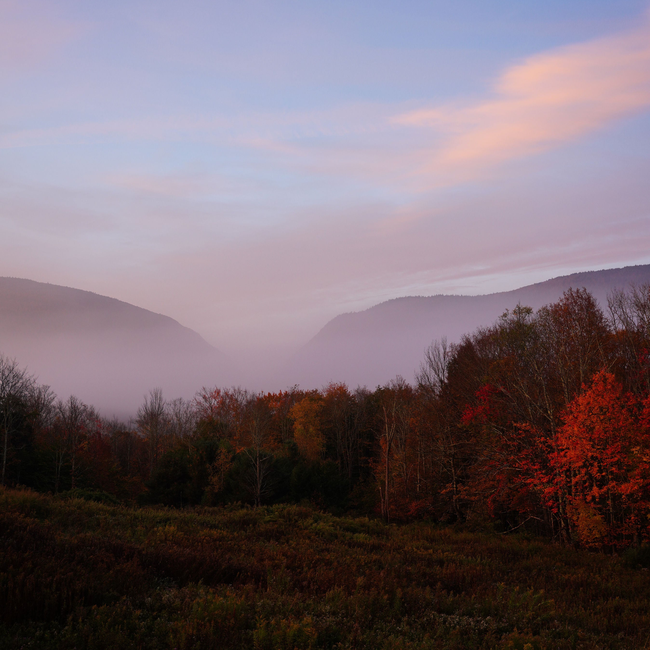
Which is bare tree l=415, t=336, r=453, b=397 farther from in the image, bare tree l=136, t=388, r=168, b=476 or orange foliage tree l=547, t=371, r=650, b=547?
bare tree l=136, t=388, r=168, b=476

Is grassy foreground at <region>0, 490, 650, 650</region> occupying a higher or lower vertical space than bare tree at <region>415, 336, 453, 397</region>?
lower

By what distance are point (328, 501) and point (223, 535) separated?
28799mm

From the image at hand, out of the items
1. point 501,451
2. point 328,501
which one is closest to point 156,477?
point 328,501

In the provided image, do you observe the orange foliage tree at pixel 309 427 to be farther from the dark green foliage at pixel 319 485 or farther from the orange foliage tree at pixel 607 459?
the orange foliage tree at pixel 607 459

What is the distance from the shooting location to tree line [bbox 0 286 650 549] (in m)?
23.1

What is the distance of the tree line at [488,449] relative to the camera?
75.7 ft

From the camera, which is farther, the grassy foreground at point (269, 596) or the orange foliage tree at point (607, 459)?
the orange foliage tree at point (607, 459)

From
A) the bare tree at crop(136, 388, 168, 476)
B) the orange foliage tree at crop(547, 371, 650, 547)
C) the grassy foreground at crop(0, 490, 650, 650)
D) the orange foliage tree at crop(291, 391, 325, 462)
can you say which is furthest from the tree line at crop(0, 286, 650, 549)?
the bare tree at crop(136, 388, 168, 476)

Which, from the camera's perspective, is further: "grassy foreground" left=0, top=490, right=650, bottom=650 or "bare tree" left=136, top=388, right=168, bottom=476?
"bare tree" left=136, top=388, right=168, bottom=476

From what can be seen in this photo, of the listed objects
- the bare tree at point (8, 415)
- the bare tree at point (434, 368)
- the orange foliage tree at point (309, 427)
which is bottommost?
the orange foliage tree at point (309, 427)

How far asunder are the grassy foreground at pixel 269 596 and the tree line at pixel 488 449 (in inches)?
271

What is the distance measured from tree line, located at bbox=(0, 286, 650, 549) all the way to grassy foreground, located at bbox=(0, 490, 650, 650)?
22.5ft

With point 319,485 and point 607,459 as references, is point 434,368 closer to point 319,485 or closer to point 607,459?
point 319,485

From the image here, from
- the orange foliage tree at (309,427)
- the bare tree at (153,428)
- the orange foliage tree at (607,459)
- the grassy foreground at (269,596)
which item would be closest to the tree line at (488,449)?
the orange foliage tree at (607,459)
